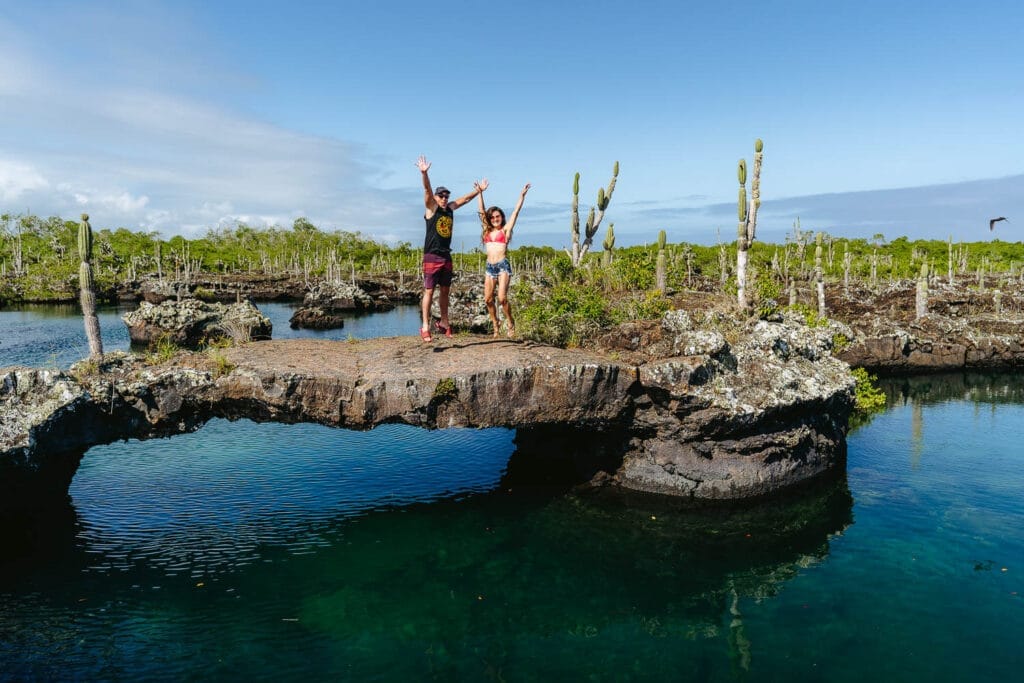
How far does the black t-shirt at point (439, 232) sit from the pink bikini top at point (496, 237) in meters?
0.92

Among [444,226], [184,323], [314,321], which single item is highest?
[444,226]

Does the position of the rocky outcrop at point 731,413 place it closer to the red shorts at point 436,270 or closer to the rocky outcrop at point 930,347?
the red shorts at point 436,270

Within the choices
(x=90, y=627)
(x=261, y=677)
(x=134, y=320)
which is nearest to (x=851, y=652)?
(x=261, y=677)

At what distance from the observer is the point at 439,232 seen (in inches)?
519

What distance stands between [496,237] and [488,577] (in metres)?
6.80

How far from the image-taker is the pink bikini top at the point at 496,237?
13844 millimetres

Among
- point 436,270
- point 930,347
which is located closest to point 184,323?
point 436,270

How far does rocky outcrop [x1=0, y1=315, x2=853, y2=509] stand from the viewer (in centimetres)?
1220

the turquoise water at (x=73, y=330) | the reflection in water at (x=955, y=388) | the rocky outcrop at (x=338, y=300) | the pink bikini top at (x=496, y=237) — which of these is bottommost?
the reflection in water at (x=955, y=388)

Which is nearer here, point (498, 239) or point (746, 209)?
point (498, 239)

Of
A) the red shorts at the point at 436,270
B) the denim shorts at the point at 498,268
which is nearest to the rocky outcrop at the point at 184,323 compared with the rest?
the red shorts at the point at 436,270

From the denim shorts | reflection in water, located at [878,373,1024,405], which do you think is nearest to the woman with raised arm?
the denim shorts

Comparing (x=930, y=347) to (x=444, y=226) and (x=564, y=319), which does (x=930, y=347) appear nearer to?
(x=564, y=319)

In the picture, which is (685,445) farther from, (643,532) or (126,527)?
(126,527)
